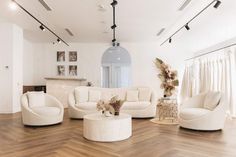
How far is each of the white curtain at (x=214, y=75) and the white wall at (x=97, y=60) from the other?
3.96 ft

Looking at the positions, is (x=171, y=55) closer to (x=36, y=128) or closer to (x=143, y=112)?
(x=143, y=112)

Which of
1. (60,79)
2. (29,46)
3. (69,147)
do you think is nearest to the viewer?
(69,147)

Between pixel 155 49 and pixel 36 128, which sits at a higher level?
pixel 155 49

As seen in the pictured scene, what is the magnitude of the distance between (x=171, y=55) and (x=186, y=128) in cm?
557

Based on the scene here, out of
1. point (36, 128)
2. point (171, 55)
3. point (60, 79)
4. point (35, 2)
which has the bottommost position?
point (36, 128)

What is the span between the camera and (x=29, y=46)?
9484mm

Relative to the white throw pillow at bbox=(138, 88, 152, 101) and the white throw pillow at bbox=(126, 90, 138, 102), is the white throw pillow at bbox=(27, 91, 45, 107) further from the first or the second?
the white throw pillow at bbox=(138, 88, 152, 101)

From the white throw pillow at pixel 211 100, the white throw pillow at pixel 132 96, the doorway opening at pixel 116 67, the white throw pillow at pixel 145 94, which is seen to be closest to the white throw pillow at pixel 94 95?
the white throw pillow at pixel 132 96

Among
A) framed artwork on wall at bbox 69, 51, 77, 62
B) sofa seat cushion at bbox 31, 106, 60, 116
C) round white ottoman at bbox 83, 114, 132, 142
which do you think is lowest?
round white ottoman at bbox 83, 114, 132, 142

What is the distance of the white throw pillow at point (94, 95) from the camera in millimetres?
6556

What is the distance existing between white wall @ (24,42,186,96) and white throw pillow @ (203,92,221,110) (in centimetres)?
473

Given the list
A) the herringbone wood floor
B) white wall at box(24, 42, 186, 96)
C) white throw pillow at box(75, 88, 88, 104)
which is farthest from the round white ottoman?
white wall at box(24, 42, 186, 96)

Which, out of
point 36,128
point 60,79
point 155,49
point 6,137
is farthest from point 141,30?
point 6,137

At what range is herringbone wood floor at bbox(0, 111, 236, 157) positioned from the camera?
3150 mm
